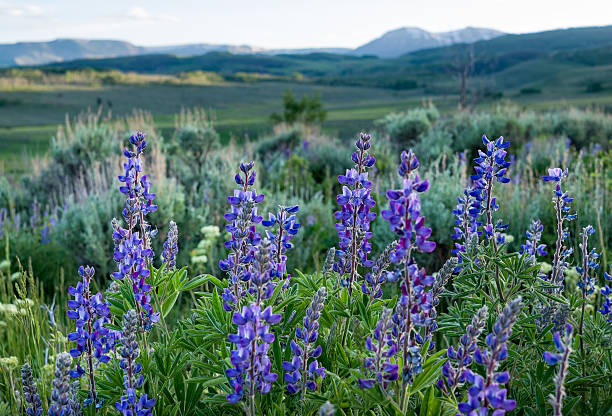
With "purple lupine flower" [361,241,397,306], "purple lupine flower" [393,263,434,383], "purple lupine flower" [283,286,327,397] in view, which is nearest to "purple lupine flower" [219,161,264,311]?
"purple lupine flower" [283,286,327,397]

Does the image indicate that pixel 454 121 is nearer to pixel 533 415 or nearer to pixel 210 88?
pixel 533 415

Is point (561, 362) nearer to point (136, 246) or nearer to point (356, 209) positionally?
point (356, 209)

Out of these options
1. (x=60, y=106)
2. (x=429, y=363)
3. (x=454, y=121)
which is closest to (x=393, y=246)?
(x=429, y=363)

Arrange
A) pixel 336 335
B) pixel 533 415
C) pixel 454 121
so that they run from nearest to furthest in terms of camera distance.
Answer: pixel 533 415, pixel 336 335, pixel 454 121

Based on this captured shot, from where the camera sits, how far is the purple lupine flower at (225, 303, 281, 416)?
128 centimetres

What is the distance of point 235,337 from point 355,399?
17.8 inches

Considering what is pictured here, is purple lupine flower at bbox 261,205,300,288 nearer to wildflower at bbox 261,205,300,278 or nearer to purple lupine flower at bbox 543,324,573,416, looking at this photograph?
wildflower at bbox 261,205,300,278

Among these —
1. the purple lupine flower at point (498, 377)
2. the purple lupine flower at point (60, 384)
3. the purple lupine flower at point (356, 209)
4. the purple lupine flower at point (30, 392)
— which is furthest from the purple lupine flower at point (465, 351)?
the purple lupine flower at point (30, 392)

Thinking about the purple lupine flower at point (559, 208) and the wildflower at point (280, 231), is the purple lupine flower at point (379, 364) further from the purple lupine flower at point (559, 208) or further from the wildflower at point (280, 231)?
the purple lupine flower at point (559, 208)

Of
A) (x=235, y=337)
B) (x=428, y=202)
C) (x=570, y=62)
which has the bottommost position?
(x=428, y=202)

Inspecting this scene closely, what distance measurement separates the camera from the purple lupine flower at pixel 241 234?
5.59 feet

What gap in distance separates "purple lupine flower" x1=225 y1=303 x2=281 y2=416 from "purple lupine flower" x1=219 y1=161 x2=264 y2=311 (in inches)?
13.9

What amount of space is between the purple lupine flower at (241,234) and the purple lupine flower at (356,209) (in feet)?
1.05

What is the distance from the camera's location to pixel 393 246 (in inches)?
68.6
